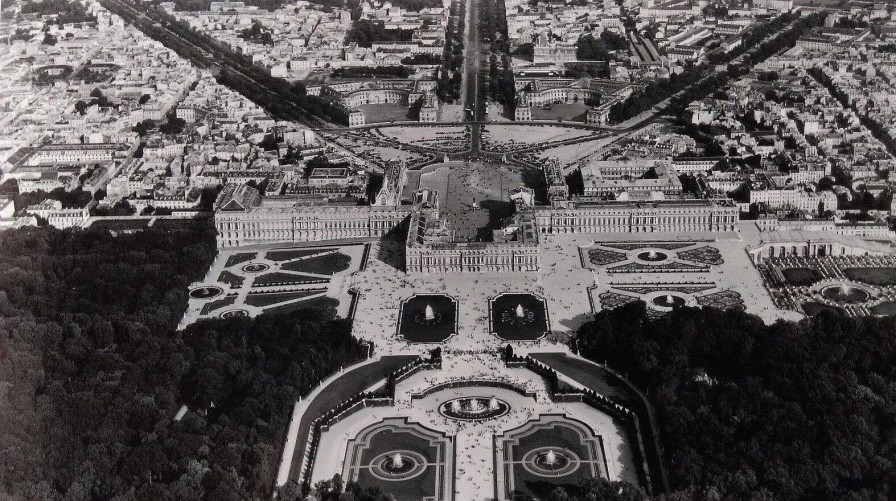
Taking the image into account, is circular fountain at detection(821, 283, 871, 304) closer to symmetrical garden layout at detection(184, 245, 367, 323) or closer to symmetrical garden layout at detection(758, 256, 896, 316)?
symmetrical garden layout at detection(758, 256, 896, 316)

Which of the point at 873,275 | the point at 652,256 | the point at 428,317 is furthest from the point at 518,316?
the point at 873,275

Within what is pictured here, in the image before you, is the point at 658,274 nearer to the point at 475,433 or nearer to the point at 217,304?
the point at 475,433

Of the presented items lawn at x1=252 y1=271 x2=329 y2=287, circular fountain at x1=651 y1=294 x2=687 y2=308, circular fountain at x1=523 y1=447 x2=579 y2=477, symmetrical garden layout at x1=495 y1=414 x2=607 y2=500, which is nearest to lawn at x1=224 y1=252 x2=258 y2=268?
lawn at x1=252 y1=271 x2=329 y2=287

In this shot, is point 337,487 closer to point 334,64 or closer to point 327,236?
point 327,236

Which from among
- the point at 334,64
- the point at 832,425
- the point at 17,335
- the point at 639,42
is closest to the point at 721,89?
the point at 639,42

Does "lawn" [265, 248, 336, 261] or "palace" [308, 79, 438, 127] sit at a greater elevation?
"palace" [308, 79, 438, 127]

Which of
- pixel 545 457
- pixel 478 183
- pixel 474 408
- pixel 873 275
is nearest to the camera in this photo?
pixel 545 457
